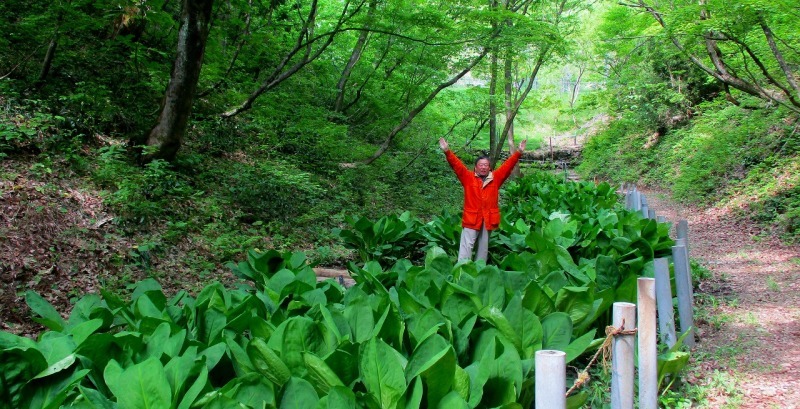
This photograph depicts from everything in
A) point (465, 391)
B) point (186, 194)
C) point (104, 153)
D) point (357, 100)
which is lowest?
point (465, 391)

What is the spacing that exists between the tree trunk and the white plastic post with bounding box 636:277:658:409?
6689 millimetres

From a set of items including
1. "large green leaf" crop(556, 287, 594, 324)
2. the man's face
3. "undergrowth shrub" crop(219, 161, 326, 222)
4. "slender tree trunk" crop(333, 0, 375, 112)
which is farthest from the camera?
"slender tree trunk" crop(333, 0, 375, 112)

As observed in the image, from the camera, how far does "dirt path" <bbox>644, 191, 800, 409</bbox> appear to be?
3.87 meters

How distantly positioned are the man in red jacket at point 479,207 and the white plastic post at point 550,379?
425cm

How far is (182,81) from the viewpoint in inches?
303

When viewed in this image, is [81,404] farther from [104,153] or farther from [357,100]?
[357,100]

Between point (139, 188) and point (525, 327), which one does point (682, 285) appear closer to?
point (525, 327)

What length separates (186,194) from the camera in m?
8.05

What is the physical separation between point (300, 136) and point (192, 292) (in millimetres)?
5918

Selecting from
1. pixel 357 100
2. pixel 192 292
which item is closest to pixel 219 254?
pixel 192 292

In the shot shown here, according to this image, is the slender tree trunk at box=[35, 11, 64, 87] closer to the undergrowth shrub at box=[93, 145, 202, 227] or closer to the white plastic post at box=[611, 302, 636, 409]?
the undergrowth shrub at box=[93, 145, 202, 227]

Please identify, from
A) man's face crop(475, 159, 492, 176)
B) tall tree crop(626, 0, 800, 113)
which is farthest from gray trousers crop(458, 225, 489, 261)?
tall tree crop(626, 0, 800, 113)

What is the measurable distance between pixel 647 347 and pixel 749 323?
330cm

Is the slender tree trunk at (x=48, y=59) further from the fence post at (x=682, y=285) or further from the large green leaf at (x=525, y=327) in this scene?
the fence post at (x=682, y=285)
